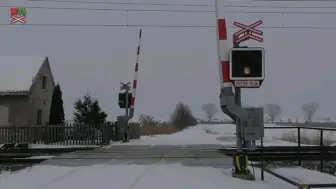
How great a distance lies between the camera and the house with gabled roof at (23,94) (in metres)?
27.1

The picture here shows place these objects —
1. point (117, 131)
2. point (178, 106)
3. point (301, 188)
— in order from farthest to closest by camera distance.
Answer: point (178, 106) < point (117, 131) < point (301, 188)

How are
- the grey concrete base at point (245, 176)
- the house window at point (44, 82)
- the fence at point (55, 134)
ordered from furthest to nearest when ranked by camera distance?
the house window at point (44, 82), the fence at point (55, 134), the grey concrete base at point (245, 176)

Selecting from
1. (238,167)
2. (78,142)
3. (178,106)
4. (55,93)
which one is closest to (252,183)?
(238,167)

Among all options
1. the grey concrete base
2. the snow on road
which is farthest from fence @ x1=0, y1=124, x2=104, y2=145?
the grey concrete base

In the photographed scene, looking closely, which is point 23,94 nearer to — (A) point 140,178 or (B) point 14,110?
(B) point 14,110

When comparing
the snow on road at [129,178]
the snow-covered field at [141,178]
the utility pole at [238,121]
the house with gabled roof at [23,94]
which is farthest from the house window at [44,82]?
the utility pole at [238,121]

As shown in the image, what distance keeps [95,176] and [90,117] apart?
1817cm

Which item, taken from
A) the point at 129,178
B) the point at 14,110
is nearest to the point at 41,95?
the point at 14,110

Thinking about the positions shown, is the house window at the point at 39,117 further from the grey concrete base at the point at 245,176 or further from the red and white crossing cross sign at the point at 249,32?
the red and white crossing cross sign at the point at 249,32

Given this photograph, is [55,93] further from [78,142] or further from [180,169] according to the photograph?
[180,169]

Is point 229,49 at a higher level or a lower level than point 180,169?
higher

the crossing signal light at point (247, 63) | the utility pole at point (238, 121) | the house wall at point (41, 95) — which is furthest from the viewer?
the house wall at point (41, 95)

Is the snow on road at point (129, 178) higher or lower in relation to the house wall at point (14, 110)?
lower

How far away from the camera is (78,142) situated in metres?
24.1
